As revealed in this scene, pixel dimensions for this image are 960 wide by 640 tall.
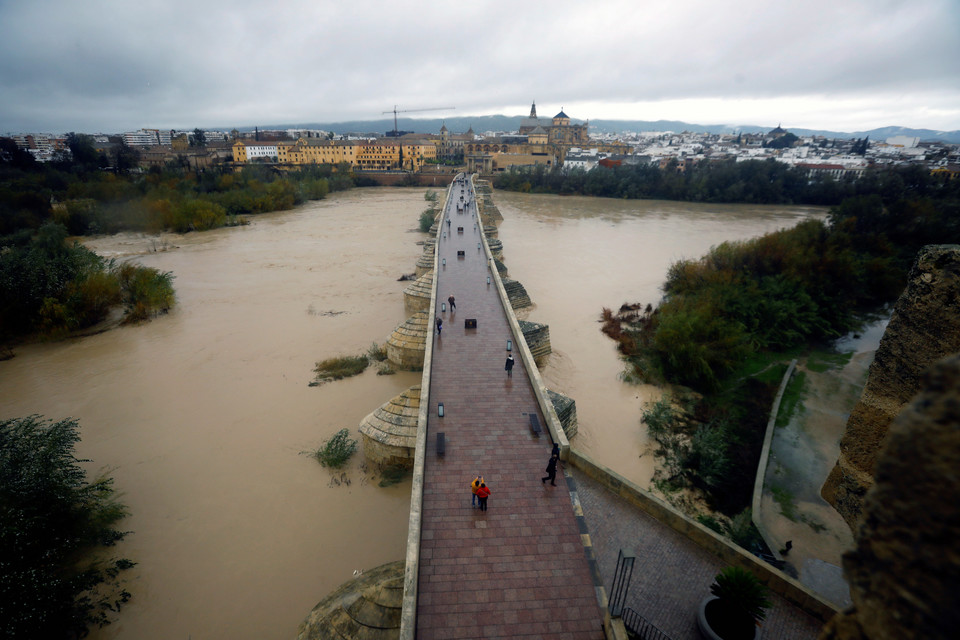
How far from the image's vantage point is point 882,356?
22.7ft

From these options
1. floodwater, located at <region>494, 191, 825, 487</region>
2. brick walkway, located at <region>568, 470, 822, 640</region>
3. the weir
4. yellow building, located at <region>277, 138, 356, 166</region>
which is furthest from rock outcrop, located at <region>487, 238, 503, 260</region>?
yellow building, located at <region>277, 138, 356, 166</region>

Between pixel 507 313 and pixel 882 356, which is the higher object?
pixel 882 356

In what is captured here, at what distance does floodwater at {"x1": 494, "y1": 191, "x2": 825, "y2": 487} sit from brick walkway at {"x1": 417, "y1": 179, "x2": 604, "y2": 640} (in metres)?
3.44

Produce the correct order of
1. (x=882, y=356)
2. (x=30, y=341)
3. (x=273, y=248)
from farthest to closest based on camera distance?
(x=273, y=248) < (x=30, y=341) < (x=882, y=356)

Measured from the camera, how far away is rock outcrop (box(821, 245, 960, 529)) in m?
6.04

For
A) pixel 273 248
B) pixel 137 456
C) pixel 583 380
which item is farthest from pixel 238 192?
pixel 583 380

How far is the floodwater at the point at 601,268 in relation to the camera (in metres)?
13.4

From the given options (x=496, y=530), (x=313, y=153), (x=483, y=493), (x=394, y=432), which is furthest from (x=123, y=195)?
(x=496, y=530)

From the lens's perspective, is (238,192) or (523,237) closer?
(523,237)

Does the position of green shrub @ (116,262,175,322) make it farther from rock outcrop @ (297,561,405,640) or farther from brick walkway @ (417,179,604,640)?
rock outcrop @ (297,561,405,640)

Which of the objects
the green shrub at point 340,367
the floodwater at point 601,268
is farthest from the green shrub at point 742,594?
the green shrub at point 340,367

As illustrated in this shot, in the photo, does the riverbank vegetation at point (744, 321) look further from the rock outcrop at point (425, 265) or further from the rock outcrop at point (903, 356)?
the rock outcrop at point (425, 265)

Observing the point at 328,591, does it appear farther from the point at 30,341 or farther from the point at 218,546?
the point at 30,341

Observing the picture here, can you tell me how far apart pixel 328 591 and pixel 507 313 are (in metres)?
9.54
